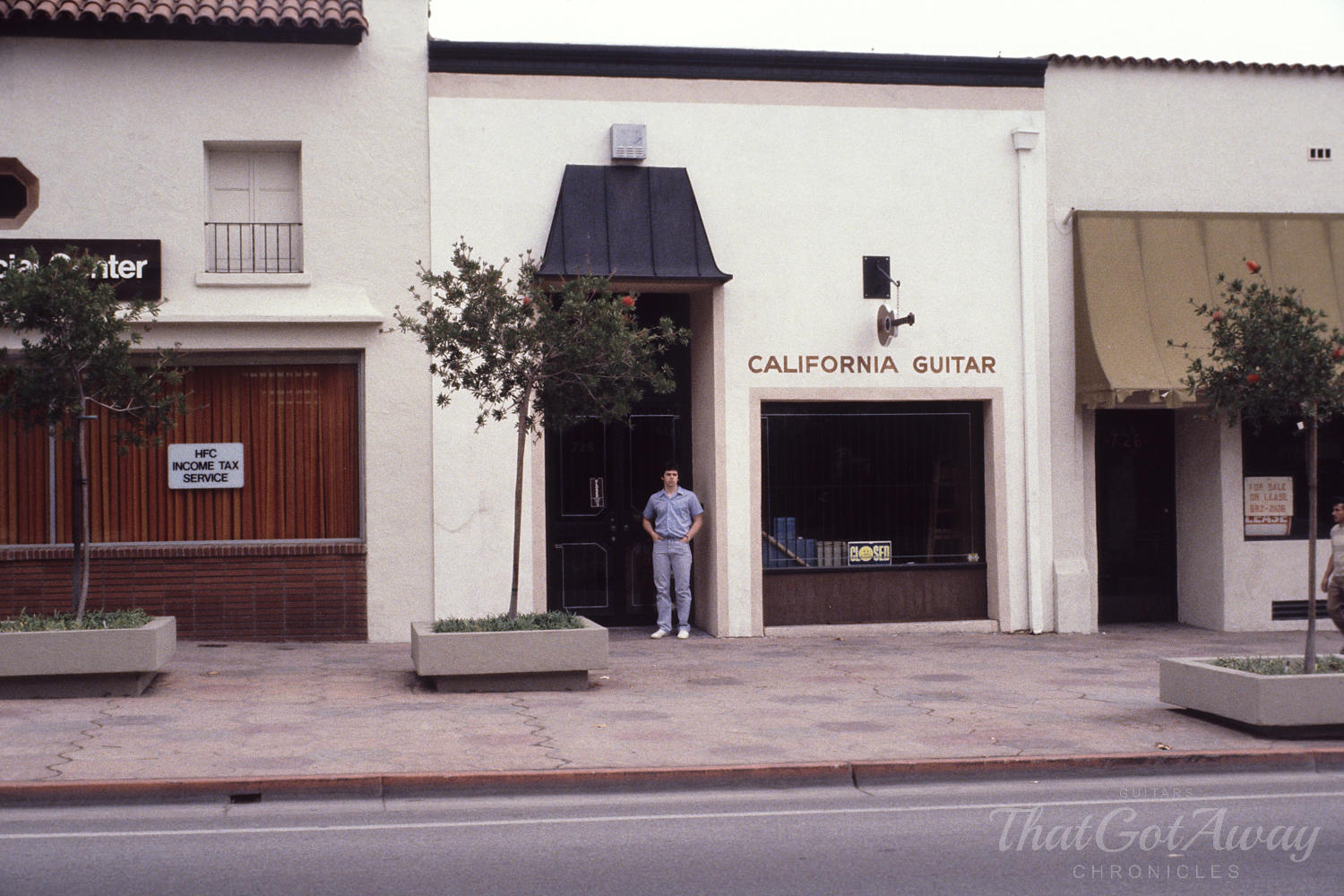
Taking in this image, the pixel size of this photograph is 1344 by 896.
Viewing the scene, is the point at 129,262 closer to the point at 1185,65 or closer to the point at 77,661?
the point at 77,661

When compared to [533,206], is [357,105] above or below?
above

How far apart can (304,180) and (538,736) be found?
7.59 metres

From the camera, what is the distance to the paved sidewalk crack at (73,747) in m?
8.08

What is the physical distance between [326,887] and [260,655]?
7606 millimetres

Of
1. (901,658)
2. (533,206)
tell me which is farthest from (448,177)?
(901,658)

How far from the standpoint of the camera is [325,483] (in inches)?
572

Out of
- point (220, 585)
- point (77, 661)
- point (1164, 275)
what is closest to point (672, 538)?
point (220, 585)

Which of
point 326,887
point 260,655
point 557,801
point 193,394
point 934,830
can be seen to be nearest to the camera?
point 326,887

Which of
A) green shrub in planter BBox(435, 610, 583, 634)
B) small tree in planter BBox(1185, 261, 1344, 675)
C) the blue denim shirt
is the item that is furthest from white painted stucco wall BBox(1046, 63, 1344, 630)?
green shrub in planter BBox(435, 610, 583, 634)

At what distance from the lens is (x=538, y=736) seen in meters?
9.33

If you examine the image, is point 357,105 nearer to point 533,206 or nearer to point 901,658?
point 533,206

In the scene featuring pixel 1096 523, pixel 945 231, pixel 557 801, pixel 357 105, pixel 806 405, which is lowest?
pixel 557 801

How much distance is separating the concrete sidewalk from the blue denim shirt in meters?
1.50

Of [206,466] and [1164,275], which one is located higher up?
[1164,275]
